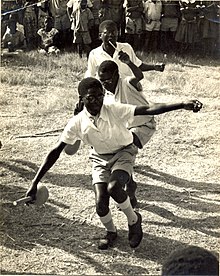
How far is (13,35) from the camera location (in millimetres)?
2693

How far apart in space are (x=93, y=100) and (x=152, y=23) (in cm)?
111

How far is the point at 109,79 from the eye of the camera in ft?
7.52

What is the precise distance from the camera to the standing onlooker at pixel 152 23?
277 centimetres

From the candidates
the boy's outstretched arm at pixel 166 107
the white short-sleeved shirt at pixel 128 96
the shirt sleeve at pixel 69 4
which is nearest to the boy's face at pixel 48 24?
the shirt sleeve at pixel 69 4

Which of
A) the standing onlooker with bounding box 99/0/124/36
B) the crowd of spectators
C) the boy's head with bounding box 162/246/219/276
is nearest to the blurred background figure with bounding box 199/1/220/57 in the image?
the crowd of spectators

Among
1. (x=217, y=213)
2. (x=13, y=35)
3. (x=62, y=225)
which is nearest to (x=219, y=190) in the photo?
(x=217, y=213)

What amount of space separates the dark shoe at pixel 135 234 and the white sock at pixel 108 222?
62 mm

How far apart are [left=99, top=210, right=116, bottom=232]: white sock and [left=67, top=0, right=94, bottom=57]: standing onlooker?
75 cm

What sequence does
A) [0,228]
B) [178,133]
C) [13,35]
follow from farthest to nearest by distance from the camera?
[178,133]
[13,35]
[0,228]

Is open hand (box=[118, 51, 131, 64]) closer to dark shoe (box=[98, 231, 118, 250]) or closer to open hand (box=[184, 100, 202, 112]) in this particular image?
open hand (box=[184, 100, 202, 112])

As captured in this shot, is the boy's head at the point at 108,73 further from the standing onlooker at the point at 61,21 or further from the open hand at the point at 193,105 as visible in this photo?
the open hand at the point at 193,105

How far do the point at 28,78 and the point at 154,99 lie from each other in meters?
0.57

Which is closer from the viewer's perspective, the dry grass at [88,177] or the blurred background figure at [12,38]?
the dry grass at [88,177]

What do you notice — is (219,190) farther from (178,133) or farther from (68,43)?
(68,43)
